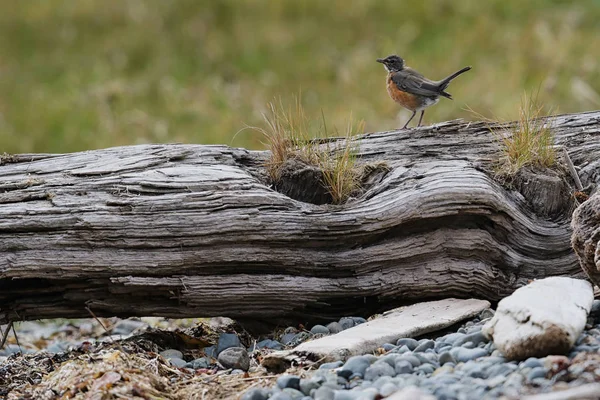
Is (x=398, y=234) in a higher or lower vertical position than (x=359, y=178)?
lower

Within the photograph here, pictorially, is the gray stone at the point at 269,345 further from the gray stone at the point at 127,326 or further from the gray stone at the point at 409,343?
the gray stone at the point at 127,326

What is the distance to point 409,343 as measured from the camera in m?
4.38

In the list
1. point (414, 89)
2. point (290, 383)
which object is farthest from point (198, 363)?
point (414, 89)

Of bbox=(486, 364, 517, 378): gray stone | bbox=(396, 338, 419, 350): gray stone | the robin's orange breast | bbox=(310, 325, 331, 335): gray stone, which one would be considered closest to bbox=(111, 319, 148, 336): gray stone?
bbox=(310, 325, 331, 335): gray stone

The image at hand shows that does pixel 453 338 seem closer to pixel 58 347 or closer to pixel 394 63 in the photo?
pixel 58 347

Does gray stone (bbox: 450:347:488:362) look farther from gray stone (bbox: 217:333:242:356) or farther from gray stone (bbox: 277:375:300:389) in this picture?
gray stone (bbox: 217:333:242:356)

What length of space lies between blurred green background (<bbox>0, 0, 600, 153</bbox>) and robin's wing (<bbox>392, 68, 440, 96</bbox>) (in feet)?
10.8

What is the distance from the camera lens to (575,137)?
5.85 m

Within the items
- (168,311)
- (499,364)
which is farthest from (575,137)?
(168,311)

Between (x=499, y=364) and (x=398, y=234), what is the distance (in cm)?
173

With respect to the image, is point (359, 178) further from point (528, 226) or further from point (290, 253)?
point (528, 226)

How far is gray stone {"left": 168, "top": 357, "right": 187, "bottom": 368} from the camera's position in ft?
15.5

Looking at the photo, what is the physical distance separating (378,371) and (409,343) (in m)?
0.55

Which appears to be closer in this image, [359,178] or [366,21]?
[359,178]
